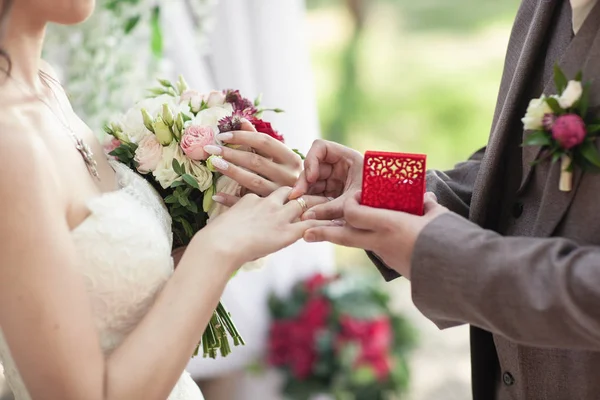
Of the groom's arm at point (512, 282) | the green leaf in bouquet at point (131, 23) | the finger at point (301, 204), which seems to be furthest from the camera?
the green leaf in bouquet at point (131, 23)

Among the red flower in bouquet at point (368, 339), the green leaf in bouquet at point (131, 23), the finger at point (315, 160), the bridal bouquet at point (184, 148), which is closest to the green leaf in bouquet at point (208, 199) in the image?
the bridal bouquet at point (184, 148)

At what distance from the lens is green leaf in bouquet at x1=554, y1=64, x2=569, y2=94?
1365mm

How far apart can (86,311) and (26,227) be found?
0.63 feet

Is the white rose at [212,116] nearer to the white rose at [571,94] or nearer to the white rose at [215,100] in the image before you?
the white rose at [215,100]

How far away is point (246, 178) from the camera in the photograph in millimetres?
1686

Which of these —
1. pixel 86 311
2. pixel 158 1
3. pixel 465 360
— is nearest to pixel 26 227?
pixel 86 311

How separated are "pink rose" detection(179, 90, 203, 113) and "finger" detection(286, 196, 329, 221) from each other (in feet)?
1.10

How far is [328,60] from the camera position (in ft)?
14.9

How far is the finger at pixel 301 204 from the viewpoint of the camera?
1.63 metres

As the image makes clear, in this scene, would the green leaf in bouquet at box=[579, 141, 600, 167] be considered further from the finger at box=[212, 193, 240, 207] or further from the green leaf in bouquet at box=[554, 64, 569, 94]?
the finger at box=[212, 193, 240, 207]

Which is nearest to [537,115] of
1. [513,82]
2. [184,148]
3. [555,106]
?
[555,106]

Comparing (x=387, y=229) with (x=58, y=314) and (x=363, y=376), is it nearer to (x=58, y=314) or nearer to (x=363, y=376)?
(x=58, y=314)

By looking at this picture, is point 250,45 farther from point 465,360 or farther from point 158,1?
point 465,360

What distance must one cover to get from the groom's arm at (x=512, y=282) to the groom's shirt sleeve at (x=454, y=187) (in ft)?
1.22
